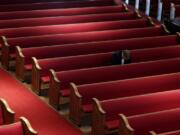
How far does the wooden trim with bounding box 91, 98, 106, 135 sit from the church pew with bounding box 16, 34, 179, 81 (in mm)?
1096

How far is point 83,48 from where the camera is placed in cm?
516

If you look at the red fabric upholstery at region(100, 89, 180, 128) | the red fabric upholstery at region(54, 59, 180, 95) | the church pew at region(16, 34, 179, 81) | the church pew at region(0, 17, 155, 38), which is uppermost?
the church pew at region(0, 17, 155, 38)

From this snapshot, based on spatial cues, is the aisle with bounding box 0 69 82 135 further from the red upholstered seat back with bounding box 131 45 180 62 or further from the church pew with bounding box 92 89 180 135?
the red upholstered seat back with bounding box 131 45 180 62

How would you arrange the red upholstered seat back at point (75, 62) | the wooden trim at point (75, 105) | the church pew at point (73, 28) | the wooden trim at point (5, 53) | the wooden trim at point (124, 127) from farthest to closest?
1. the church pew at point (73, 28)
2. the wooden trim at point (5, 53)
3. the red upholstered seat back at point (75, 62)
4. the wooden trim at point (75, 105)
5. the wooden trim at point (124, 127)

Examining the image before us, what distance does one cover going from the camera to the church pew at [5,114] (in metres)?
3.48

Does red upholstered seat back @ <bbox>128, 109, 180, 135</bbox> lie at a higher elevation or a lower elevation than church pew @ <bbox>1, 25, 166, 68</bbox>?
lower

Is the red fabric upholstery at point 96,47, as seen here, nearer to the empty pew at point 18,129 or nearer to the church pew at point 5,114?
the church pew at point 5,114

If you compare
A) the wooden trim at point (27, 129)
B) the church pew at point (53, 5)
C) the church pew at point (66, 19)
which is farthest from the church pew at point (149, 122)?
the church pew at point (53, 5)

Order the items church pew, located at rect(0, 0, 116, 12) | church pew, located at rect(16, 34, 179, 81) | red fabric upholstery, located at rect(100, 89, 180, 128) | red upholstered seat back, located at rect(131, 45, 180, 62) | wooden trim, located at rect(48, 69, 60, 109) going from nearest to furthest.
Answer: red fabric upholstery, located at rect(100, 89, 180, 128) < wooden trim, located at rect(48, 69, 60, 109) < church pew, located at rect(16, 34, 179, 81) < red upholstered seat back, located at rect(131, 45, 180, 62) < church pew, located at rect(0, 0, 116, 12)

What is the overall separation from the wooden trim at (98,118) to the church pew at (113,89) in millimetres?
230

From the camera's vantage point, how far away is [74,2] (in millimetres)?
6988

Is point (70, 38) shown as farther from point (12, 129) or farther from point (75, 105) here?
point (12, 129)

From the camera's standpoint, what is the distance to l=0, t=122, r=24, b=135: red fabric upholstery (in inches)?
121

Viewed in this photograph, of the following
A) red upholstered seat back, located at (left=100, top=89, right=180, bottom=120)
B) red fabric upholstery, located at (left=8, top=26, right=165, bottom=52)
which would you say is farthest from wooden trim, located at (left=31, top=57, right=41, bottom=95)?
red upholstered seat back, located at (left=100, top=89, right=180, bottom=120)
